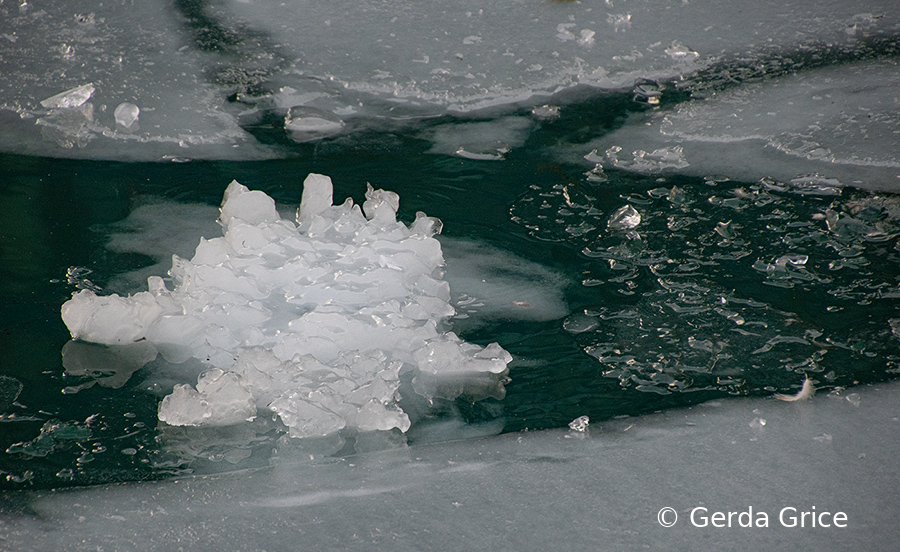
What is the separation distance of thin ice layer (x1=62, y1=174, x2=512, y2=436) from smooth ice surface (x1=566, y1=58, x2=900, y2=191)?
2.33 feet

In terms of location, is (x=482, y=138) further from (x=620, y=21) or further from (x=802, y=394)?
(x=802, y=394)

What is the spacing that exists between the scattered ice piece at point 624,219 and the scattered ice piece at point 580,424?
537 millimetres

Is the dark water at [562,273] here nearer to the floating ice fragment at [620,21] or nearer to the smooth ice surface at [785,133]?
the smooth ice surface at [785,133]

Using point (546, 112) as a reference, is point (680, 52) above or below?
above

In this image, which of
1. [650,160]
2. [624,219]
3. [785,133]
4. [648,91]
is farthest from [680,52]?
[624,219]

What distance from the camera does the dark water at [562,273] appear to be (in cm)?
111

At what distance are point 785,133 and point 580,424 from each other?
3.67 ft

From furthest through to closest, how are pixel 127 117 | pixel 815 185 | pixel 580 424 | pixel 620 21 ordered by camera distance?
pixel 620 21, pixel 127 117, pixel 815 185, pixel 580 424

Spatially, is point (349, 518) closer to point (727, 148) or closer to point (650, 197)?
point (650, 197)

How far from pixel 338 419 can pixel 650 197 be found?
88 cm

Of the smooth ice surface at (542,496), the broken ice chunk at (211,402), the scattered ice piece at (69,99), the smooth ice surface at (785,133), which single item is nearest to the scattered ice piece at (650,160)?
the smooth ice surface at (785,133)

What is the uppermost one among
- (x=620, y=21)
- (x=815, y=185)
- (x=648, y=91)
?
(x=620, y=21)

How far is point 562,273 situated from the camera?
145cm

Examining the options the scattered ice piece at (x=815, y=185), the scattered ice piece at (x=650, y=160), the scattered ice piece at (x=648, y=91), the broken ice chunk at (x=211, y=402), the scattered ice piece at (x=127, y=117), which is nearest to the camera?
the broken ice chunk at (x=211, y=402)
